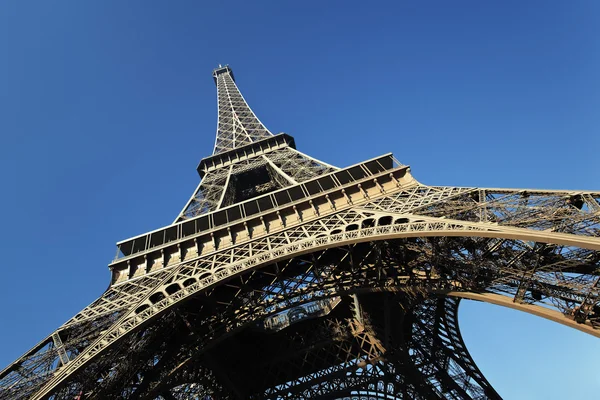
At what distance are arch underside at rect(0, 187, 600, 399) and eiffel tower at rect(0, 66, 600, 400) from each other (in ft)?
0.17

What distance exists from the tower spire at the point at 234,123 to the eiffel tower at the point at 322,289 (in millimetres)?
7974

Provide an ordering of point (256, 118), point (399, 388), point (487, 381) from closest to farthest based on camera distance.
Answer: point (487, 381) < point (399, 388) < point (256, 118)

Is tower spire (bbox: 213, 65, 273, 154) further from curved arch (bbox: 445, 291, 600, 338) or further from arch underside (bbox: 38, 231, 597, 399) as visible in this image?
curved arch (bbox: 445, 291, 600, 338)

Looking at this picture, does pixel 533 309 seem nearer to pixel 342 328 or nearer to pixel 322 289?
pixel 322 289

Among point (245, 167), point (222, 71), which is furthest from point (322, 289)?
point (222, 71)

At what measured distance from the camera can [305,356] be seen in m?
21.1

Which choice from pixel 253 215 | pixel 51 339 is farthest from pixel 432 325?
pixel 51 339

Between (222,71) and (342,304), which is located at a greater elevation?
(222,71)

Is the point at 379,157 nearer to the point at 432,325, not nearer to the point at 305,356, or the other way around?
the point at 432,325

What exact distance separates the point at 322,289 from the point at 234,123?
2514cm

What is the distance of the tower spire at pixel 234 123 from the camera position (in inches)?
1277

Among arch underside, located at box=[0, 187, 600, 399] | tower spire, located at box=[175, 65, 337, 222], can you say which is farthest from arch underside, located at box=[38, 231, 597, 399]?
tower spire, located at box=[175, 65, 337, 222]

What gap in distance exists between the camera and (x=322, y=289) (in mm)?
14336

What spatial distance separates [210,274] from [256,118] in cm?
2477
